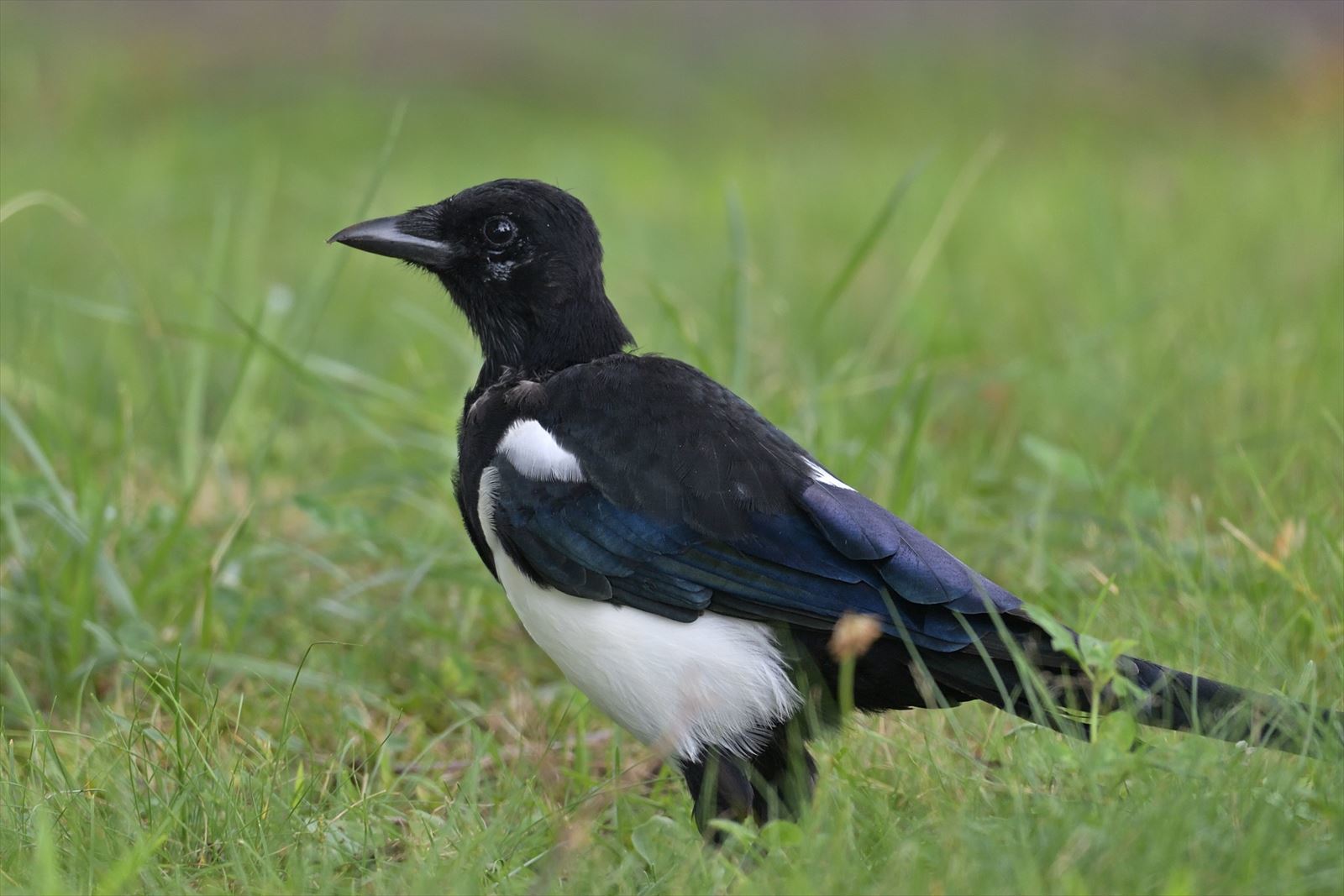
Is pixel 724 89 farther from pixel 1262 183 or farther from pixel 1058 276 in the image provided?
pixel 1058 276

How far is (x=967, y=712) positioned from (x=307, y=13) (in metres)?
8.67

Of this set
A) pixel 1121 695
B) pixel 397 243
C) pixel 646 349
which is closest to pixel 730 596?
pixel 1121 695

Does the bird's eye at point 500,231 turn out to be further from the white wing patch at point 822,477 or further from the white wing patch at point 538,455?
the white wing patch at point 822,477

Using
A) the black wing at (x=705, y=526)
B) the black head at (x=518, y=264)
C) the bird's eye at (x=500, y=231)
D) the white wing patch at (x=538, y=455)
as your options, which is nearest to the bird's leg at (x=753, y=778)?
the black wing at (x=705, y=526)

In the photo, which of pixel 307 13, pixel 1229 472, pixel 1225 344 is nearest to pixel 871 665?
pixel 1229 472

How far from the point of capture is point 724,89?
9.91 m

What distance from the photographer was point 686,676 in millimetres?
2248

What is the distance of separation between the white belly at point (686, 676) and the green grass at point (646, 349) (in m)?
0.13

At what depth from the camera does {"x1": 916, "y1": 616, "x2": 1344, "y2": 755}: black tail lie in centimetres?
197

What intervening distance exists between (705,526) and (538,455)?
294mm

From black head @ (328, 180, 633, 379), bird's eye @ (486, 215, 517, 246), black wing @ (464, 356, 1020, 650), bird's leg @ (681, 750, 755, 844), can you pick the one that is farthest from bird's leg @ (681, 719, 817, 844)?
bird's eye @ (486, 215, 517, 246)

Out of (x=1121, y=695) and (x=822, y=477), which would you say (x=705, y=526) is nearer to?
(x=822, y=477)

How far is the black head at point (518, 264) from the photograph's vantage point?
105 inches

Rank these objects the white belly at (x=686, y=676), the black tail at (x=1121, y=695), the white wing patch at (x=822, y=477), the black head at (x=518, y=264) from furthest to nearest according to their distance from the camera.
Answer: the black head at (x=518, y=264)
the white wing patch at (x=822, y=477)
the white belly at (x=686, y=676)
the black tail at (x=1121, y=695)
